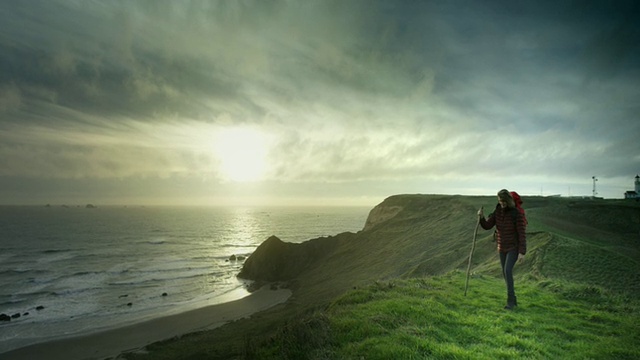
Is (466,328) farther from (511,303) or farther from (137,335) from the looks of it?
(137,335)

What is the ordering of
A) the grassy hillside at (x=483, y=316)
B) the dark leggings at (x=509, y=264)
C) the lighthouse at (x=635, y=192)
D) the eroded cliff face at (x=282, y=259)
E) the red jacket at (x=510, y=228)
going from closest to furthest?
the grassy hillside at (x=483, y=316) → the red jacket at (x=510, y=228) → the dark leggings at (x=509, y=264) → the eroded cliff face at (x=282, y=259) → the lighthouse at (x=635, y=192)

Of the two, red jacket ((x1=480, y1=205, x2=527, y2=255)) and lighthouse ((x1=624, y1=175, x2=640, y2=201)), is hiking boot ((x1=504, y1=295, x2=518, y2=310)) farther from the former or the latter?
lighthouse ((x1=624, y1=175, x2=640, y2=201))

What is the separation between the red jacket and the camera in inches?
385

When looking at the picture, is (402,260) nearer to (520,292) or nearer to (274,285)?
(274,285)

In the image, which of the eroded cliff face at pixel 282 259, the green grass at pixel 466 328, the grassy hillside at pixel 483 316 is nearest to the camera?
the green grass at pixel 466 328

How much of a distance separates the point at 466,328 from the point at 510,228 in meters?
3.57

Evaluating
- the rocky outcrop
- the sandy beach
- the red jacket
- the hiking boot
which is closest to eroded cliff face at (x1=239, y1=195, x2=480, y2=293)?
the rocky outcrop

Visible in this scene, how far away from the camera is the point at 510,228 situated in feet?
32.8

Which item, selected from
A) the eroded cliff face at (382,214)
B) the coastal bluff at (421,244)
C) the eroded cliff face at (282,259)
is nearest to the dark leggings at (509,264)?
the coastal bluff at (421,244)

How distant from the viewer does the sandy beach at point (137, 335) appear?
23859mm

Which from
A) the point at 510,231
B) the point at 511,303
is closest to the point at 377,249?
the point at 511,303

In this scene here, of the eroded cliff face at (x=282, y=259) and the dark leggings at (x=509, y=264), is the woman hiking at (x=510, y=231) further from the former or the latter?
the eroded cliff face at (x=282, y=259)

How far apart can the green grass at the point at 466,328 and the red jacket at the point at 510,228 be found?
1.97 metres

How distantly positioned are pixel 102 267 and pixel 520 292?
62.3 meters
